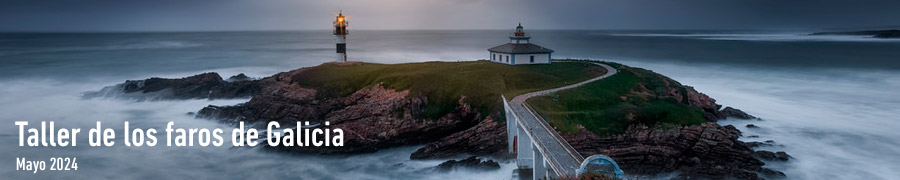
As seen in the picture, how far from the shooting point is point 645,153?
27.9 m

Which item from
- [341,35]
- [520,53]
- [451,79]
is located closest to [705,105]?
[520,53]

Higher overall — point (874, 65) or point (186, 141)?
point (874, 65)

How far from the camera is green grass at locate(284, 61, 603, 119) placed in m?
35.5

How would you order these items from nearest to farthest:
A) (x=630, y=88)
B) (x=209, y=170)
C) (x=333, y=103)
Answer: (x=209, y=170) < (x=630, y=88) < (x=333, y=103)

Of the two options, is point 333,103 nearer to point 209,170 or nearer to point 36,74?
point 209,170

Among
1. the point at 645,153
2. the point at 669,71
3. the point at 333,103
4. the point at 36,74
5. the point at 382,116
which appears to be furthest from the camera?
the point at 669,71

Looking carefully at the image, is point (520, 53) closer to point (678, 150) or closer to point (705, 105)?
point (705, 105)

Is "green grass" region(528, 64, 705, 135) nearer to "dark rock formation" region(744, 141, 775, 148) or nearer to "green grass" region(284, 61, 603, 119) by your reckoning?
"dark rock formation" region(744, 141, 775, 148)

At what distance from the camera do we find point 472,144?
3042cm

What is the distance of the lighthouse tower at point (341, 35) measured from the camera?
5594cm

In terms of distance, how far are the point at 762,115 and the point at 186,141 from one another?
3797 centimetres

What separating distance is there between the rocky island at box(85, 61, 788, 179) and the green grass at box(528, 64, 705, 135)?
7cm

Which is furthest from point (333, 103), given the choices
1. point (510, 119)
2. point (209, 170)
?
point (510, 119)

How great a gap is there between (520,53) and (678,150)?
18.3m
